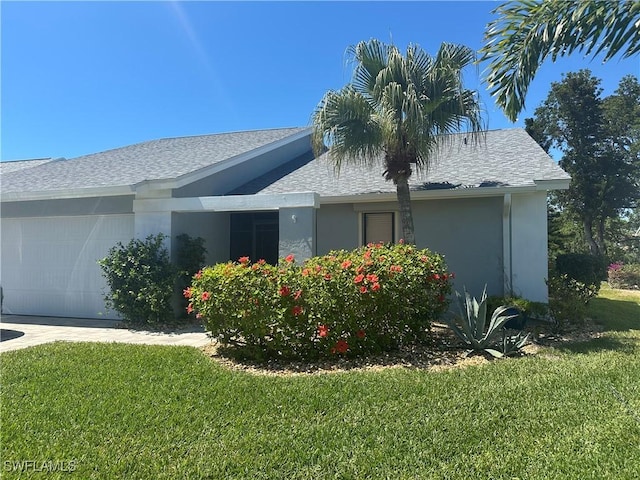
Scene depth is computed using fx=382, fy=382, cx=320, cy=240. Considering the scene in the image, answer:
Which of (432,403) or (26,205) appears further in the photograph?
(26,205)

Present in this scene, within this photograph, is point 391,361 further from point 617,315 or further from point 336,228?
point 617,315

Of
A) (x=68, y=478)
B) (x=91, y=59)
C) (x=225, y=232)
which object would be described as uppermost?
(x=91, y=59)

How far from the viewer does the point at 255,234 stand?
1372 centimetres

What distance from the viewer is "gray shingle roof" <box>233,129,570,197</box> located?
405 inches

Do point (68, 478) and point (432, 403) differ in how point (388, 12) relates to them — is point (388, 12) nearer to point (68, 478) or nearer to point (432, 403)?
point (432, 403)

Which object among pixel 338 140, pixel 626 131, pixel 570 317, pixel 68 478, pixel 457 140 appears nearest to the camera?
pixel 68 478

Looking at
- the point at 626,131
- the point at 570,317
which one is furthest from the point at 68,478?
the point at 626,131

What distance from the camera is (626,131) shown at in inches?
1123

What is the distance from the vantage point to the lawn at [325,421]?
134 inches

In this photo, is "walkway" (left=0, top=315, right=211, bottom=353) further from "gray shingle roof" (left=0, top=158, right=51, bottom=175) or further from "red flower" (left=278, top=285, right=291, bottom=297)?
"gray shingle roof" (left=0, top=158, right=51, bottom=175)

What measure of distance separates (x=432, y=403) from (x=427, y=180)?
314 inches

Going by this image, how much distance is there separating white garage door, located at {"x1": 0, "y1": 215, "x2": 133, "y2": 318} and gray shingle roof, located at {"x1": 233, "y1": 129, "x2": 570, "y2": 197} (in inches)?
177

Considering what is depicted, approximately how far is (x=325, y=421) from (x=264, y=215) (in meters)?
10.2

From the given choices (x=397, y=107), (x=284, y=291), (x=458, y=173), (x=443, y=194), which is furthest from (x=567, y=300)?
(x=284, y=291)
